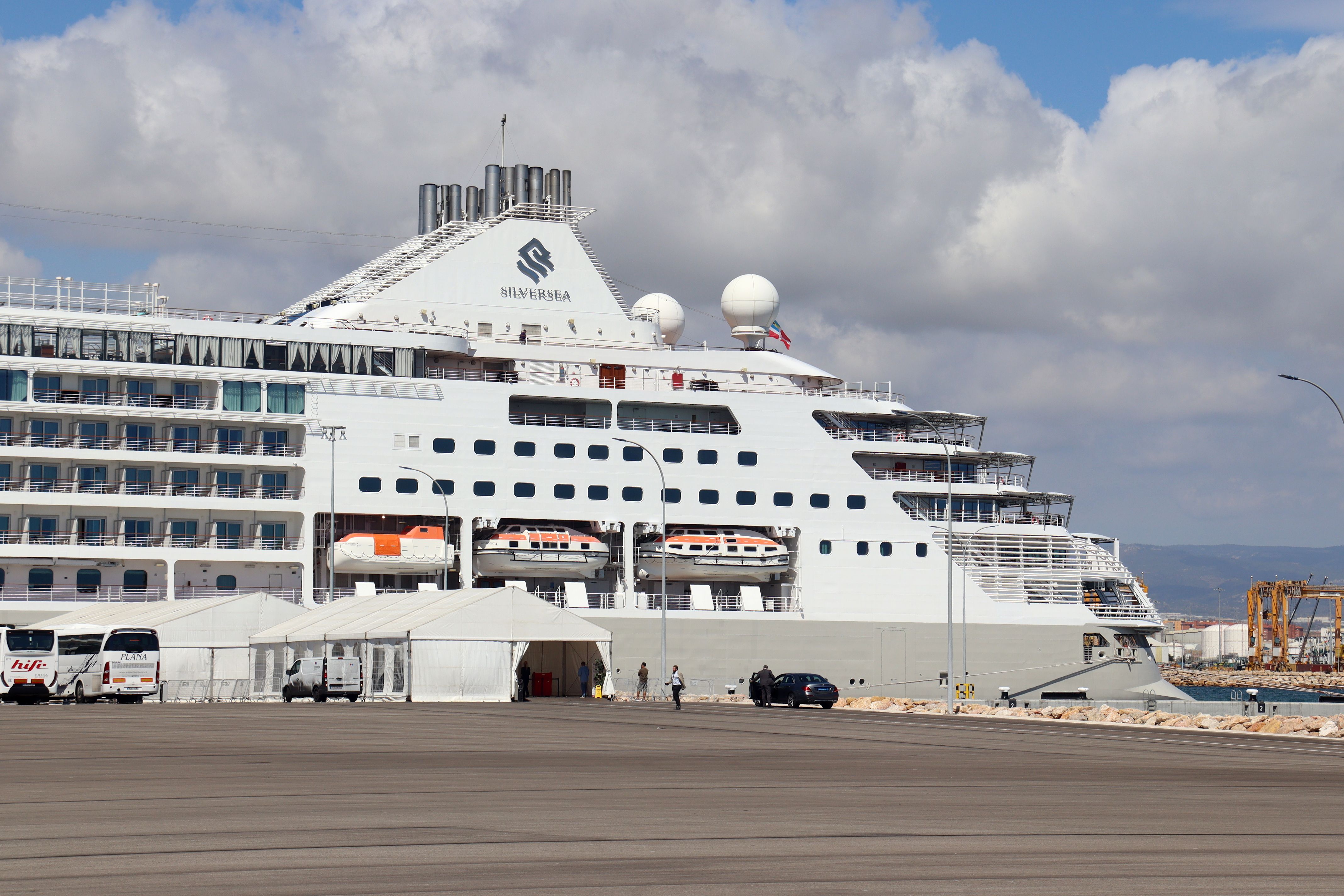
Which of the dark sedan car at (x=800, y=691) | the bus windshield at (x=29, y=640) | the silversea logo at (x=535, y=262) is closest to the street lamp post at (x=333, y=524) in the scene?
the silversea logo at (x=535, y=262)

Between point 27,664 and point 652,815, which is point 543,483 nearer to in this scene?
point 27,664

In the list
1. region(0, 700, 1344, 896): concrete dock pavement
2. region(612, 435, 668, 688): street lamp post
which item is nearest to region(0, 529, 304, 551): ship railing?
region(612, 435, 668, 688): street lamp post

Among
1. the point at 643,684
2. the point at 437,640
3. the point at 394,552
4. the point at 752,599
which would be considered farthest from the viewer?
the point at 752,599

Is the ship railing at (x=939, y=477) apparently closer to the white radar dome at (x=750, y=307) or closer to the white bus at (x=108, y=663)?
the white radar dome at (x=750, y=307)

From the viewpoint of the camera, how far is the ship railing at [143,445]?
5162 centimetres

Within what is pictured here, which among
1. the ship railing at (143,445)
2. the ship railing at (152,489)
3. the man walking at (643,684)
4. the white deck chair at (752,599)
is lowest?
the man walking at (643,684)

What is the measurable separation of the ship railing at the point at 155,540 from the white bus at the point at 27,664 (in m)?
10.0

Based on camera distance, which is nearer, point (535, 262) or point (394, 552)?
point (394, 552)

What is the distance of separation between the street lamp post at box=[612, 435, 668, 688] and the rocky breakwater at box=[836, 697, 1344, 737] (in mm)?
7112

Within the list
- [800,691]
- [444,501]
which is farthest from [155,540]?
[800,691]

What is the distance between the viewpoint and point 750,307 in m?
63.3

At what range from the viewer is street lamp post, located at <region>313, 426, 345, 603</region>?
52625 millimetres

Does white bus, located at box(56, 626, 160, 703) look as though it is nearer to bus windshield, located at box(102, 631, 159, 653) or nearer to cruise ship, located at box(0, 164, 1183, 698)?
bus windshield, located at box(102, 631, 159, 653)

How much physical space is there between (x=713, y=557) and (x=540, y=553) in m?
6.70
